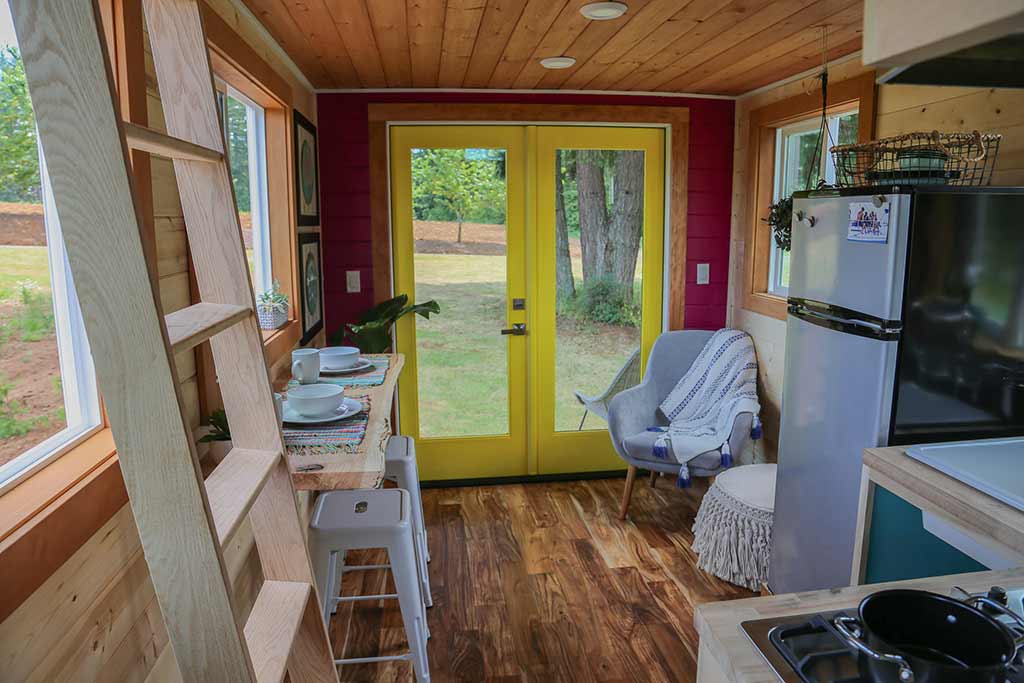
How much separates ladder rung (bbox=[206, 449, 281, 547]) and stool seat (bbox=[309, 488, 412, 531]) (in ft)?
2.88

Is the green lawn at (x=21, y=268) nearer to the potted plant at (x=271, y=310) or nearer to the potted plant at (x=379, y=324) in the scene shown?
the potted plant at (x=271, y=310)

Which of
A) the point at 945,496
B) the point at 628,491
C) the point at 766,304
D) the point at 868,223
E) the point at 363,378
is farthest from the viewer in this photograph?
the point at 766,304

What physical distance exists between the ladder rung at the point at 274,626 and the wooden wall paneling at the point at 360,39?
5.74ft

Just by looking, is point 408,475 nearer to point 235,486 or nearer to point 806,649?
point 235,486

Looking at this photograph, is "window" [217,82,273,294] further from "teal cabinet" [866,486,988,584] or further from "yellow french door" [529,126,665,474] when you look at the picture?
"teal cabinet" [866,486,988,584]

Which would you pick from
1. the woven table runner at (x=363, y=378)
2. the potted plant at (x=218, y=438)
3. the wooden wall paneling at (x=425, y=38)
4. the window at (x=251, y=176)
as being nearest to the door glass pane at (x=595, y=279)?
the wooden wall paneling at (x=425, y=38)

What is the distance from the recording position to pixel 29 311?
1.24 metres

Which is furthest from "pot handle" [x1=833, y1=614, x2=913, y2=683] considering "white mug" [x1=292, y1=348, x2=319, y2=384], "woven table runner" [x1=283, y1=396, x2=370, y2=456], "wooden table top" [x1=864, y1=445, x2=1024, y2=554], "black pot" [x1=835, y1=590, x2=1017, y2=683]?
"white mug" [x1=292, y1=348, x2=319, y2=384]

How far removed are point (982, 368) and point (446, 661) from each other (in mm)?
1911

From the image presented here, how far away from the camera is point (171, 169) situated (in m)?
1.74

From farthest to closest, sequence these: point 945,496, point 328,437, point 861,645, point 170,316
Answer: point 328,437 < point 945,496 < point 170,316 < point 861,645

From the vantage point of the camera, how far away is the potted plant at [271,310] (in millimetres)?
2695

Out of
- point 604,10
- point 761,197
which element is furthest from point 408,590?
point 761,197

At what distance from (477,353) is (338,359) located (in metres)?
1.45
